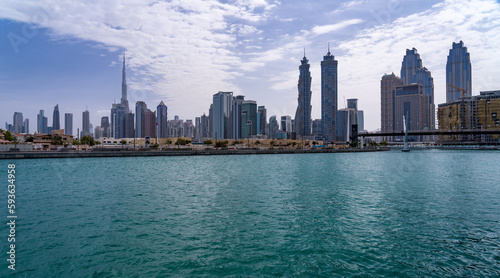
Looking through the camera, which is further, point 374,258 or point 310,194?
point 310,194

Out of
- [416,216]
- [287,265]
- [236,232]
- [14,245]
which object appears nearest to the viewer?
[287,265]

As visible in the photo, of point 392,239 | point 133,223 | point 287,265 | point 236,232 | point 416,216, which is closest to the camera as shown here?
point 287,265

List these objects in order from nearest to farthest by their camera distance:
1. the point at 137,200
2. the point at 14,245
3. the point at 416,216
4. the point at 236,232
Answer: the point at 14,245 → the point at 236,232 → the point at 416,216 → the point at 137,200

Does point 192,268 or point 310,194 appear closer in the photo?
point 192,268

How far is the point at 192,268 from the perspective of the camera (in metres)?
11.0

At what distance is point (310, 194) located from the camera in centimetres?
2611

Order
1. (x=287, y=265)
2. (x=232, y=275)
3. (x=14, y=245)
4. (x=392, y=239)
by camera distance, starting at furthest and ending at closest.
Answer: (x=392, y=239) < (x=14, y=245) < (x=287, y=265) < (x=232, y=275)

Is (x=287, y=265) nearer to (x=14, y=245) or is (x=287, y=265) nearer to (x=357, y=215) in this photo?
(x=357, y=215)

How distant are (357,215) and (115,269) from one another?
45.8ft

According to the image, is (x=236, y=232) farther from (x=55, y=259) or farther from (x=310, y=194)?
(x=310, y=194)

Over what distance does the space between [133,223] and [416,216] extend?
1686cm

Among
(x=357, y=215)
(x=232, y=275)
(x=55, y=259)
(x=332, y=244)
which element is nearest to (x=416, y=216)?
(x=357, y=215)

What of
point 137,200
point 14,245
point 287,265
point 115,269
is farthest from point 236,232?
point 137,200

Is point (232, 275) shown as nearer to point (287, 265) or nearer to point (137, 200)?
point (287, 265)
